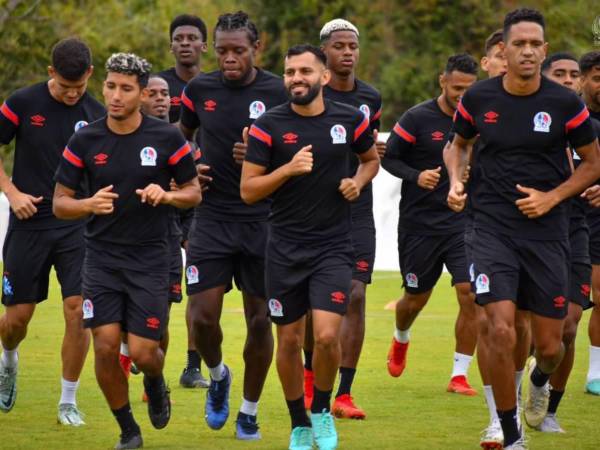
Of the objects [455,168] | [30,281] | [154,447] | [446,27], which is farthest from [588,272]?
[446,27]

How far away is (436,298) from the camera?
2156 centimetres

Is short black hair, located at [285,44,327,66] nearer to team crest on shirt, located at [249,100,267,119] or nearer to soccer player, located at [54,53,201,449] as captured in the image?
soccer player, located at [54,53,201,449]

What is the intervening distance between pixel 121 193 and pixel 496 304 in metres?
2.56

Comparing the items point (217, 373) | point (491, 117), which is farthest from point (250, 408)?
point (491, 117)

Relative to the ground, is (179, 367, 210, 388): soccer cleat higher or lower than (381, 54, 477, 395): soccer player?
lower

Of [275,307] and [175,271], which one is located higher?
[275,307]

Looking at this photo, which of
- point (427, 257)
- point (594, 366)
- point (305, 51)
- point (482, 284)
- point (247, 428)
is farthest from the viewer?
point (427, 257)

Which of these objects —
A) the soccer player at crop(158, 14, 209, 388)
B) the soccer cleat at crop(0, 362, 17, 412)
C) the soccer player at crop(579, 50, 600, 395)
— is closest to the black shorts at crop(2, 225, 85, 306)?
the soccer cleat at crop(0, 362, 17, 412)

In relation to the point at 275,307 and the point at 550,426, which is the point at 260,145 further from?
the point at 550,426

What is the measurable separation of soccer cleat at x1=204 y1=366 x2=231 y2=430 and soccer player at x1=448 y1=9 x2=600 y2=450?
2240mm

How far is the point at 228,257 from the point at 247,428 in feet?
4.17

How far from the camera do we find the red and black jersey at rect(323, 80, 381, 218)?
39.1ft

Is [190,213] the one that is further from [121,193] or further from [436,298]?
[436,298]

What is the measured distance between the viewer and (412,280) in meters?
13.0
